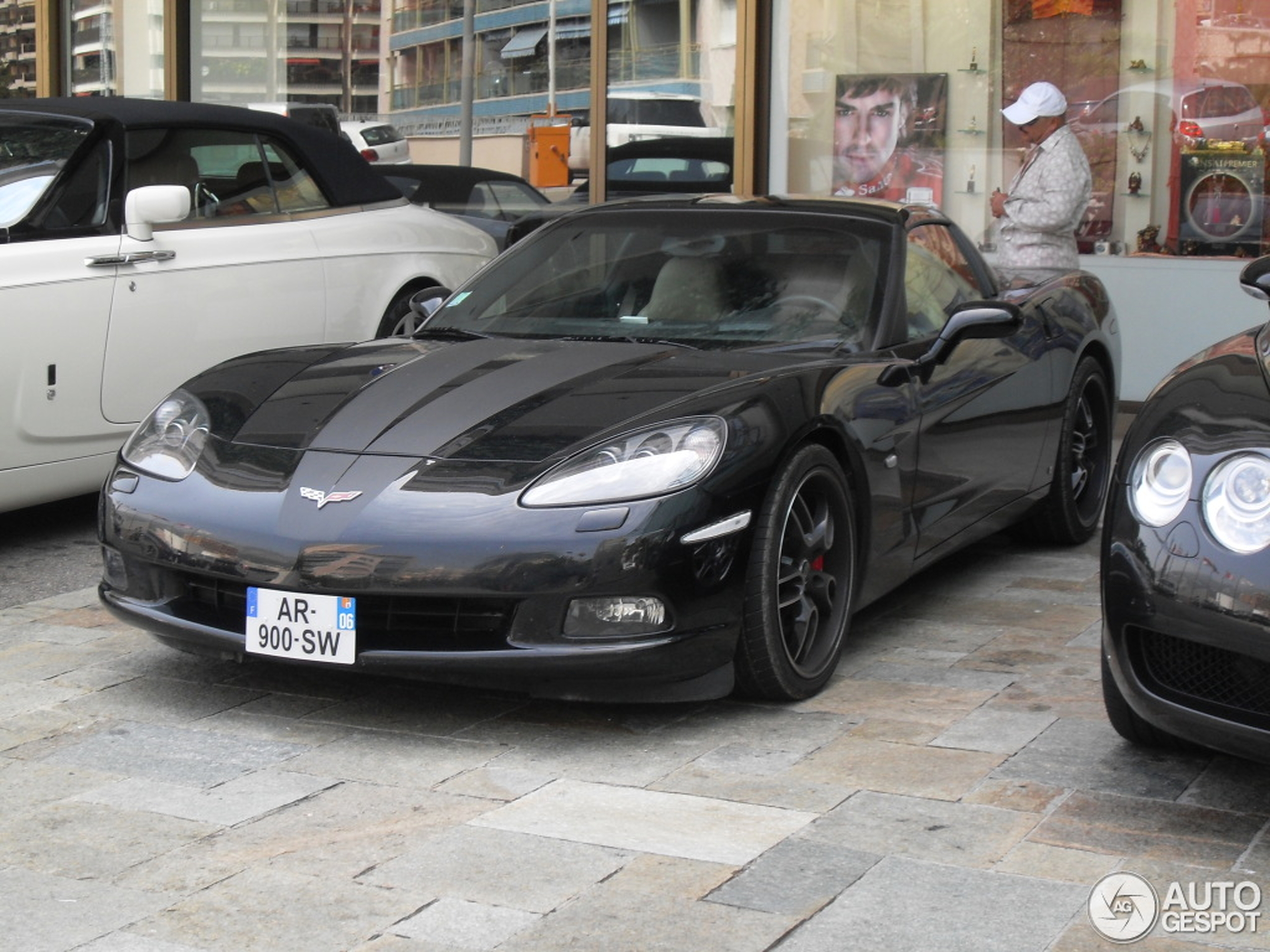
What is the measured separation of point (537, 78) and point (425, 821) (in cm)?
743

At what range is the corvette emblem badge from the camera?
4012 mm

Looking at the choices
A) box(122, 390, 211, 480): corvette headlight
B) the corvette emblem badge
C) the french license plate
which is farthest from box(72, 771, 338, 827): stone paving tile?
box(122, 390, 211, 480): corvette headlight

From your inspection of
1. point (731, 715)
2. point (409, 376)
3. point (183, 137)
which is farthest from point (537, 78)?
point (731, 715)

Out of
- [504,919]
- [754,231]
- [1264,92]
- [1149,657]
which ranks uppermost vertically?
[1264,92]

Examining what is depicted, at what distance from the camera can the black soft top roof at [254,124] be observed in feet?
21.4

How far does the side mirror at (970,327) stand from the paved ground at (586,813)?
0.82 m

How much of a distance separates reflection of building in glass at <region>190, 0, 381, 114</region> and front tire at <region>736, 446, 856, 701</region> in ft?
24.5

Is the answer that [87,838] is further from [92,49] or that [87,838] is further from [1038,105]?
[92,49]

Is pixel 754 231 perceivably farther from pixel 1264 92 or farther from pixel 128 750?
pixel 1264 92

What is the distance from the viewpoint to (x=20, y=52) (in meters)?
12.8

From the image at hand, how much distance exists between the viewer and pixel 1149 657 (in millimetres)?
3492

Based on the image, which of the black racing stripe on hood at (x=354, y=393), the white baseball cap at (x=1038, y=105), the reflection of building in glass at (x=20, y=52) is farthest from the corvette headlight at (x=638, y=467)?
the reflection of building in glass at (x=20, y=52)

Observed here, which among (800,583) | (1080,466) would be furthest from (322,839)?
(1080,466)

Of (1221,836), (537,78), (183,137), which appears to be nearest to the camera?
(1221,836)
